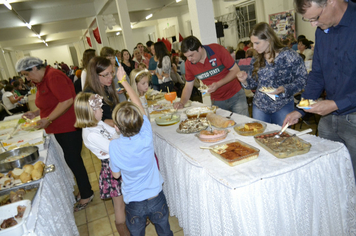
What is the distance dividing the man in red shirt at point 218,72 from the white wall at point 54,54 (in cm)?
2228

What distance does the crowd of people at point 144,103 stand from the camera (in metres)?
1.38

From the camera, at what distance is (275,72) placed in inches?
74.4

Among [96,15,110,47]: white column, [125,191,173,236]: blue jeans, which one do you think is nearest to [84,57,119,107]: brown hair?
[125,191,173,236]: blue jeans

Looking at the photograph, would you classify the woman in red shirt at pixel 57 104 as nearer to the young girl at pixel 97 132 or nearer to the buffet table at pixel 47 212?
the buffet table at pixel 47 212

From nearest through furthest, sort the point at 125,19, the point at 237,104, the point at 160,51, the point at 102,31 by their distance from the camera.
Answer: the point at 237,104
the point at 160,51
the point at 125,19
the point at 102,31

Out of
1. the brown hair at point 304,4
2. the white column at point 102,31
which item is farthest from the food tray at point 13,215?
the white column at point 102,31

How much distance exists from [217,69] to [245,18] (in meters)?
8.60

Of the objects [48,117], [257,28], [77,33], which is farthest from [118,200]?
[77,33]

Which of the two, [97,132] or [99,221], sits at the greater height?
[97,132]

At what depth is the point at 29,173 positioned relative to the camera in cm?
164

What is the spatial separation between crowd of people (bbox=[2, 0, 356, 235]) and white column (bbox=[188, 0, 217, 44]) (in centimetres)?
114

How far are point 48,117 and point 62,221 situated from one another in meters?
0.99

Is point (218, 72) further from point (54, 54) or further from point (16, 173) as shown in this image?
point (54, 54)


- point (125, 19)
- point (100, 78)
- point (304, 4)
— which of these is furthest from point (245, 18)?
point (304, 4)
